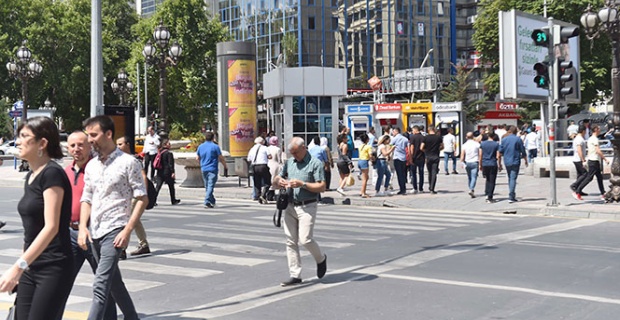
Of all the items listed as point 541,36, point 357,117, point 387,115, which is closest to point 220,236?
point 541,36

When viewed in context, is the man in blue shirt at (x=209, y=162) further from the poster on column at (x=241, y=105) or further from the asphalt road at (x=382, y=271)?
the poster on column at (x=241, y=105)

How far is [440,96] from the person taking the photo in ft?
228

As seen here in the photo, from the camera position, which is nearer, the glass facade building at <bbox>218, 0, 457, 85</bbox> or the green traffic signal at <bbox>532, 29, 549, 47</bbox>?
the green traffic signal at <bbox>532, 29, 549, 47</bbox>

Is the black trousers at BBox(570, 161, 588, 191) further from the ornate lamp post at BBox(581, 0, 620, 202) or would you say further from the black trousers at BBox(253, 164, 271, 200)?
the black trousers at BBox(253, 164, 271, 200)

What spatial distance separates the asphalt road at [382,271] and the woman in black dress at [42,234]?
265cm

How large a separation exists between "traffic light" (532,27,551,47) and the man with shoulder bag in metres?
9.64

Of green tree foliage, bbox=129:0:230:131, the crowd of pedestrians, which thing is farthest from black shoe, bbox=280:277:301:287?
green tree foliage, bbox=129:0:230:131

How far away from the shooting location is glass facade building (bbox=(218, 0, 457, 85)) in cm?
7825

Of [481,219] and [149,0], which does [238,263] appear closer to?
[481,219]

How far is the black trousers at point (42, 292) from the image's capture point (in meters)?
4.52

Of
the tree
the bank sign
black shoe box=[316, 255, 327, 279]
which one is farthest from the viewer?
the tree

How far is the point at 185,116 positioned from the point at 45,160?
5884cm

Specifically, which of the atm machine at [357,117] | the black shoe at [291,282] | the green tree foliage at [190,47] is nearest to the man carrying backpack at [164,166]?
the black shoe at [291,282]

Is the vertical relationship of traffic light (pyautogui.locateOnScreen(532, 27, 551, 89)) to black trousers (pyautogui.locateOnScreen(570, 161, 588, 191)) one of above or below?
above
